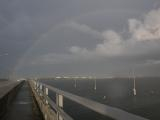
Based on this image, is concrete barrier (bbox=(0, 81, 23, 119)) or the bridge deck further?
concrete barrier (bbox=(0, 81, 23, 119))

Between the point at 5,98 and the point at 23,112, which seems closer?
the point at 23,112

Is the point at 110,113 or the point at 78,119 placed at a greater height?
the point at 110,113

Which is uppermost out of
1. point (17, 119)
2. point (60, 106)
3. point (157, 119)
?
point (60, 106)

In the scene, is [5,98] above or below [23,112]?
above

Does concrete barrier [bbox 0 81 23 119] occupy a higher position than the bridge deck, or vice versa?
concrete barrier [bbox 0 81 23 119]

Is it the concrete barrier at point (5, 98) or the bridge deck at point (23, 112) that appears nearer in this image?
the bridge deck at point (23, 112)

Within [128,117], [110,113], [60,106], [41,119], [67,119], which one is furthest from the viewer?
[41,119]

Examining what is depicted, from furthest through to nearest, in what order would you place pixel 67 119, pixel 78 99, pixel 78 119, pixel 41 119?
1. pixel 78 119
2. pixel 41 119
3. pixel 67 119
4. pixel 78 99

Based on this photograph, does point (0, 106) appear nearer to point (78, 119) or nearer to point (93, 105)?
point (93, 105)

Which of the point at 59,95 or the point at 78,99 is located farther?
the point at 59,95

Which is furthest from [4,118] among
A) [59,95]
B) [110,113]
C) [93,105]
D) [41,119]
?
[110,113]

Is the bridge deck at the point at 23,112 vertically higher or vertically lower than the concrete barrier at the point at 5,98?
lower

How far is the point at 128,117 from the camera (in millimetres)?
3010

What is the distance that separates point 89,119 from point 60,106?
6135cm
